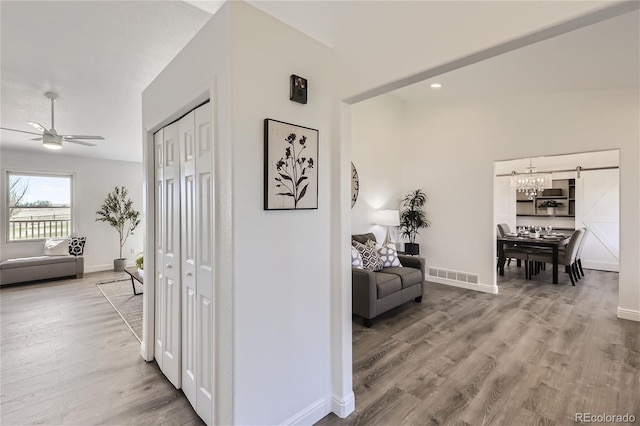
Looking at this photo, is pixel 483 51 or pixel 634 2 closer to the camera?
pixel 634 2

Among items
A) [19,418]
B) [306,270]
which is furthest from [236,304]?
[19,418]

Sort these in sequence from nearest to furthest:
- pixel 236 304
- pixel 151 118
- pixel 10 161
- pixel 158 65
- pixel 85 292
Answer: pixel 236 304
pixel 151 118
pixel 158 65
pixel 85 292
pixel 10 161

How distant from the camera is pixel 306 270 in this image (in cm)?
188

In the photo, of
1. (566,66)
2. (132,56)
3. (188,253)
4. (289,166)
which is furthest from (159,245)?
(566,66)

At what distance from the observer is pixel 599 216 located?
257 inches

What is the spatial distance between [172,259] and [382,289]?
91.7 inches

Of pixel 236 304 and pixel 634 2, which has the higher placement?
pixel 634 2

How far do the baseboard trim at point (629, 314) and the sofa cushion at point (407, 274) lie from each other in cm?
240

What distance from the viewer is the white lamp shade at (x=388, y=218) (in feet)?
16.4

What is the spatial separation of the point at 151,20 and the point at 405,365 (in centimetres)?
340

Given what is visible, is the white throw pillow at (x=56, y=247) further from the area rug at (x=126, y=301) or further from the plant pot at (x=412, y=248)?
the plant pot at (x=412, y=248)

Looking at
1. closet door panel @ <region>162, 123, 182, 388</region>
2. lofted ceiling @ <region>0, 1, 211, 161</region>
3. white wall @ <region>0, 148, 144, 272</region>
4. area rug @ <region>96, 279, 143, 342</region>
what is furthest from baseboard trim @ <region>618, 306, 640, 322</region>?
white wall @ <region>0, 148, 144, 272</region>

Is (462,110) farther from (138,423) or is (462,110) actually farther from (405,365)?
(138,423)

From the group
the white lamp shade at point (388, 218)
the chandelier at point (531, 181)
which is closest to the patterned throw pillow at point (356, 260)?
the white lamp shade at point (388, 218)
